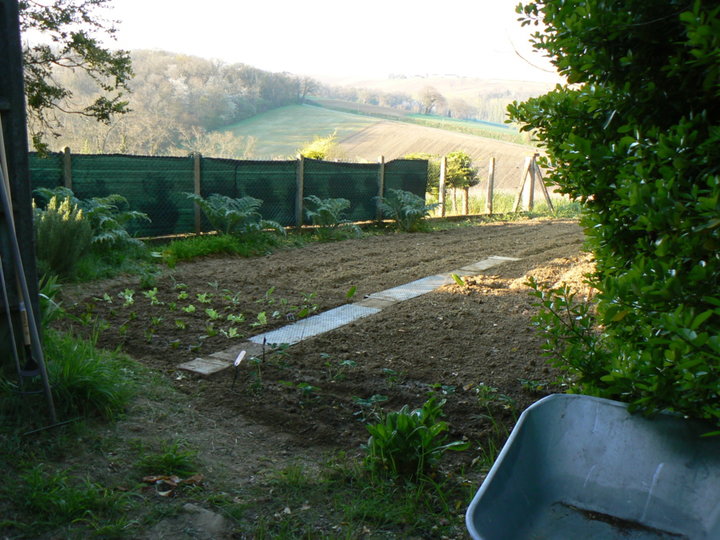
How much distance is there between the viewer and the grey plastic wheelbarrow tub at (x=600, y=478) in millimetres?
1594

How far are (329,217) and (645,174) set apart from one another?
972 cm

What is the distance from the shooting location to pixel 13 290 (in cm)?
333

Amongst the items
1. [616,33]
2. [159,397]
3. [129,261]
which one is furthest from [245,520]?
[129,261]

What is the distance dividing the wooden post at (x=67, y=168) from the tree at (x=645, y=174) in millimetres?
7311

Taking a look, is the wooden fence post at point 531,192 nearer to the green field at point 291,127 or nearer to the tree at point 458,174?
the tree at point 458,174

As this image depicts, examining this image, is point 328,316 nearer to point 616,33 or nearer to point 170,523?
point 170,523

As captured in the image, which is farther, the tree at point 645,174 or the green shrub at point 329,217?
the green shrub at point 329,217

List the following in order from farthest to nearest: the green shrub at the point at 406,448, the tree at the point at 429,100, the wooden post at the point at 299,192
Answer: the tree at the point at 429,100
the wooden post at the point at 299,192
the green shrub at the point at 406,448

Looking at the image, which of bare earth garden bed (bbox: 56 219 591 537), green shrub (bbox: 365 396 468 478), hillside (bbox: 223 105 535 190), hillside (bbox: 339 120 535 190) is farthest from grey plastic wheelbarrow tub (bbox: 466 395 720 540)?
hillside (bbox: 339 120 535 190)

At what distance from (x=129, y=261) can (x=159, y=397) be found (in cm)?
425

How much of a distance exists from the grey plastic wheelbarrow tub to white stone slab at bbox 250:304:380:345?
10.0 ft

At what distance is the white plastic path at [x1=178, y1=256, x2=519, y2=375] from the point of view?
14.5 feet

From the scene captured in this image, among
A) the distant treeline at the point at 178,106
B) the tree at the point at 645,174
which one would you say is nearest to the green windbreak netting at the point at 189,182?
the tree at the point at 645,174

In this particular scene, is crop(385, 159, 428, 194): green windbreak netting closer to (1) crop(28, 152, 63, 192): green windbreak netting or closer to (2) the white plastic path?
(2) the white plastic path
